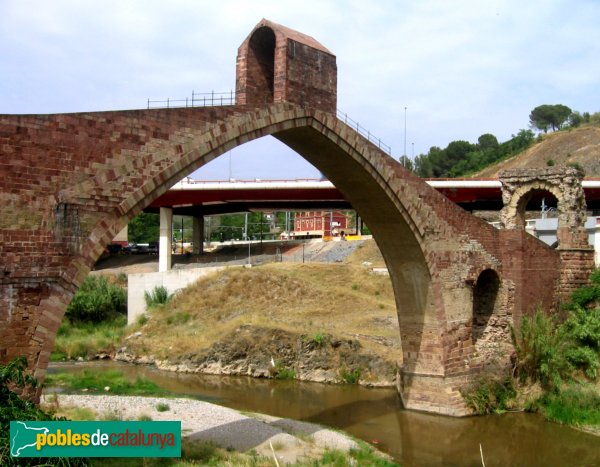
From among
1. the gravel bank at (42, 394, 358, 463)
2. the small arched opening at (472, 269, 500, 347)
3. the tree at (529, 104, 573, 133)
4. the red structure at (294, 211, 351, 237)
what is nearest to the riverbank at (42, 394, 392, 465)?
the gravel bank at (42, 394, 358, 463)

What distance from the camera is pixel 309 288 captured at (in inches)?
1081

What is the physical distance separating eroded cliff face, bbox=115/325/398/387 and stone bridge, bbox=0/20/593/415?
3.41m

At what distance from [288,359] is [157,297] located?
983 centimetres

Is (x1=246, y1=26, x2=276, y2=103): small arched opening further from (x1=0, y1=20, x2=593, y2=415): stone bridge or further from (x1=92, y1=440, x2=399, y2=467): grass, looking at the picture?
(x1=92, y1=440, x2=399, y2=467): grass

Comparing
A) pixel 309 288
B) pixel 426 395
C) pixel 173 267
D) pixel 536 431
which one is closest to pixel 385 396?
pixel 426 395

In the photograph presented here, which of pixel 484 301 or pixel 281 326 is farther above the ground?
pixel 484 301

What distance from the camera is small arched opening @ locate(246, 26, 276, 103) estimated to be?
41.4 ft

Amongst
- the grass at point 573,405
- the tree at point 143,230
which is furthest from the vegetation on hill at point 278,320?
the tree at point 143,230

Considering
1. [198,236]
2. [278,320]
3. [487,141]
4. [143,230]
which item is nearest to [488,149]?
[487,141]

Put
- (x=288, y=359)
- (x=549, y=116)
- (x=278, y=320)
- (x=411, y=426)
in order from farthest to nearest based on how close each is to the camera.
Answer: (x=549, y=116)
(x=278, y=320)
(x=288, y=359)
(x=411, y=426)

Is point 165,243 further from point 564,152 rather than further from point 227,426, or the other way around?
point 564,152

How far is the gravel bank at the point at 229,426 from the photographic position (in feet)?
39.8
